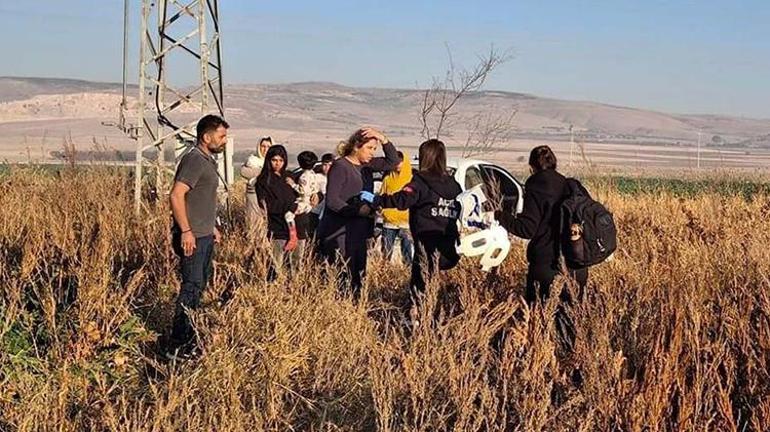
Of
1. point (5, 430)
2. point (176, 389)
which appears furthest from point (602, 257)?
point (5, 430)

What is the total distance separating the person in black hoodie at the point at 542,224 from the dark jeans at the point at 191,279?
2.18 m

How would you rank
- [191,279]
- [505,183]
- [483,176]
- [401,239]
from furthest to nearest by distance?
[505,183], [483,176], [401,239], [191,279]

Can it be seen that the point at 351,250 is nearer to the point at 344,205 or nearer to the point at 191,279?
the point at 344,205

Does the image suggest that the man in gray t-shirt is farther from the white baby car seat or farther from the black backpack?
the black backpack

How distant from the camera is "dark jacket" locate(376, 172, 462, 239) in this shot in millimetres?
7789

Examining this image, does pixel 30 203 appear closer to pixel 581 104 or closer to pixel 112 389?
pixel 112 389

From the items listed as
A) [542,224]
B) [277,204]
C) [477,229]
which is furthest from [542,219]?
[277,204]

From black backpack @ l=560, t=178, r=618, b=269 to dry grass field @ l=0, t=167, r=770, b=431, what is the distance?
0.94 feet

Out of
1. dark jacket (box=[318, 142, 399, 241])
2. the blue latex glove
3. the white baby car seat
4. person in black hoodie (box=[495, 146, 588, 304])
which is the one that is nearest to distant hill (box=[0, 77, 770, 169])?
dark jacket (box=[318, 142, 399, 241])

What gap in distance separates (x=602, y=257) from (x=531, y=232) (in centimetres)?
52

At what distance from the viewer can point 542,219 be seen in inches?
277

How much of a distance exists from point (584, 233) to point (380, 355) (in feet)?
6.90

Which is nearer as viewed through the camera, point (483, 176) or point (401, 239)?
point (401, 239)

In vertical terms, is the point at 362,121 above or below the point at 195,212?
below
